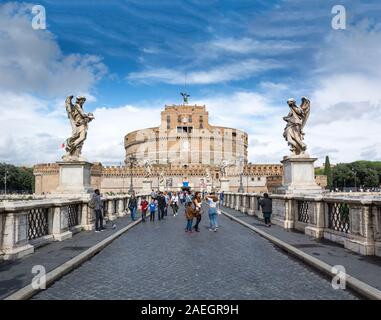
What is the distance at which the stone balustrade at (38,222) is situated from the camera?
7.83 meters

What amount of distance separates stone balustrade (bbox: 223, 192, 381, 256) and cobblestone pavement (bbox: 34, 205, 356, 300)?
1472 mm

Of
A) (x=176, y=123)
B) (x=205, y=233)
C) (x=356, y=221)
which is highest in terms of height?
(x=176, y=123)

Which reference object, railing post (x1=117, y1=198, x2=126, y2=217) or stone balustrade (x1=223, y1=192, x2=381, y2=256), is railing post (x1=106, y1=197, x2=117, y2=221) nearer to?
railing post (x1=117, y1=198, x2=126, y2=217)

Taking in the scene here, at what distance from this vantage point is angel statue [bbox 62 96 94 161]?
45.6ft

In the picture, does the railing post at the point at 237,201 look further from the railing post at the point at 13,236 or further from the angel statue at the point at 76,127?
the railing post at the point at 13,236

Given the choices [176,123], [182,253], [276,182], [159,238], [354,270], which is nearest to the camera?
[354,270]

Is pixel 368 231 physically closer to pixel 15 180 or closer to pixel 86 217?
pixel 86 217

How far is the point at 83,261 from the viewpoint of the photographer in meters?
8.07

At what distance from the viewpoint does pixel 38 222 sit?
10.0 metres

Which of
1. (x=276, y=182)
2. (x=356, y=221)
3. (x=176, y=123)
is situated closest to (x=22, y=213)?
(x=356, y=221)

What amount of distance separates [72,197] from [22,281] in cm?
739

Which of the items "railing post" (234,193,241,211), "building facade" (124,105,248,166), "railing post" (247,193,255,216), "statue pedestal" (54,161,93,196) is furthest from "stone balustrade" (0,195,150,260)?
"building facade" (124,105,248,166)
